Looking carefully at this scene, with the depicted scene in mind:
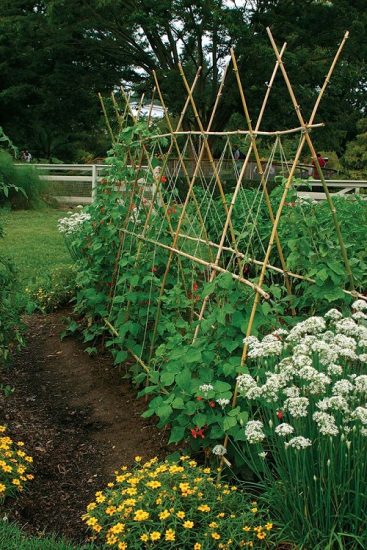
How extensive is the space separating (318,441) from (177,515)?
24.6 inches

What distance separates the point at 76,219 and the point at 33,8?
17.2 m

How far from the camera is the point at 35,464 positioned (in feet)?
12.7

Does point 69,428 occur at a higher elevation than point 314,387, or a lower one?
lower

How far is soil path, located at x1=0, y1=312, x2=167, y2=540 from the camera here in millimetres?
3501

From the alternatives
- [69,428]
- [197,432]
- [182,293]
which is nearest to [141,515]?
[197,432]

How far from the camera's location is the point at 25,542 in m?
2.93

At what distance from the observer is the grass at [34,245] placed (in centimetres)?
856

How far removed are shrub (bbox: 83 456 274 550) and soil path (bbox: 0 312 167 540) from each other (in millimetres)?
416

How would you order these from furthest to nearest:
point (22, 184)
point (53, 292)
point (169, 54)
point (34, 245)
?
point (169, 54) → point (22, 184) → point (34, 245) → point (53, 292)

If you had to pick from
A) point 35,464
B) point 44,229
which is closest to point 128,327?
point 35,464

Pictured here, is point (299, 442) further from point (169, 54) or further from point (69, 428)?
point (169, 54)

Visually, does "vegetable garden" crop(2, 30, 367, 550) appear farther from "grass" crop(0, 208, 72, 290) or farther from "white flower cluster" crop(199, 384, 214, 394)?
"grass" crop(0, 208, 72, 290)

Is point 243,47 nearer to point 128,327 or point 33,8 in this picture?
point 33,8

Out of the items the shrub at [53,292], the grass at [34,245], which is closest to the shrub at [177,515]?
the shrub at [53,292]
